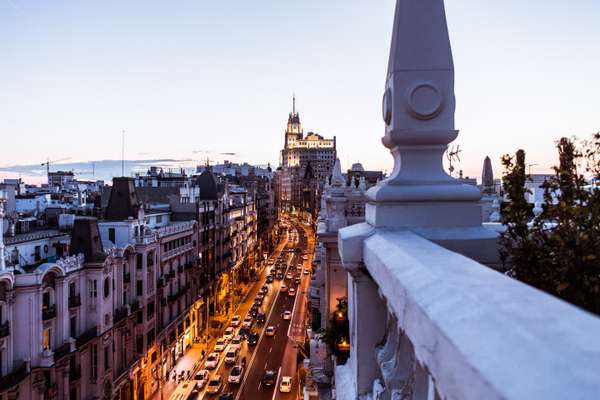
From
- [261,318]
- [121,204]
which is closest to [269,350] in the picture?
[261,318]

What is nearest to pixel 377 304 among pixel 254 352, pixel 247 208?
pixel 254 352

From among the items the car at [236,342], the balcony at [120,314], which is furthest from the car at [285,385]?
the balcony at [120,314]

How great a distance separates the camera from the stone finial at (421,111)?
4.07m

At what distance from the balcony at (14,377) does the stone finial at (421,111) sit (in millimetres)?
24000

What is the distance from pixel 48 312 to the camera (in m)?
25.2

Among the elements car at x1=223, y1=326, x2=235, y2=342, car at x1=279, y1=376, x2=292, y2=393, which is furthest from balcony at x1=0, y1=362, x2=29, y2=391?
car at x1=223, y1=326, x2=235, y2=342

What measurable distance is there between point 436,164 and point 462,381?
10.3ft

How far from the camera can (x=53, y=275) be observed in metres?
25.6

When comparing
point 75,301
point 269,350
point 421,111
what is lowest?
point 269,350

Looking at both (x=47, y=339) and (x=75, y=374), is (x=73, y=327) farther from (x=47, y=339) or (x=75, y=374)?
(x=75, y=374)

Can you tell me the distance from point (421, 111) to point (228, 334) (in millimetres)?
49935

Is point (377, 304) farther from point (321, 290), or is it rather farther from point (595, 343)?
point (321, 290)

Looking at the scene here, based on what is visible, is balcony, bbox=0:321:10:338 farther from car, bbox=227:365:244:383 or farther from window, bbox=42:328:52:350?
car, bbox=227:365:244:383

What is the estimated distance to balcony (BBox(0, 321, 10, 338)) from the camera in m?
22.3
